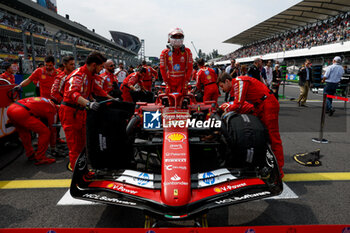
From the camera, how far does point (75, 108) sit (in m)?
3.37

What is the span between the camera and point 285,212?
2600 mm

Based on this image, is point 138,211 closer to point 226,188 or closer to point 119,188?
point 119,188

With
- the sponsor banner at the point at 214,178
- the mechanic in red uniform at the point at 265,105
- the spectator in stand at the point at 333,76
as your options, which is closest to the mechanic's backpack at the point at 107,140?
the sponsor banner at the point at 214,178

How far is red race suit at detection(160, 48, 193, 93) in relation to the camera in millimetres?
5188

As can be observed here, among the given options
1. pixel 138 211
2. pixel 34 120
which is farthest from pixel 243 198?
pixel 34 120

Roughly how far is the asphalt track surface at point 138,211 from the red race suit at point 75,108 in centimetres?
62

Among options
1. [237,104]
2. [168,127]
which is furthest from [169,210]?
[237,104]

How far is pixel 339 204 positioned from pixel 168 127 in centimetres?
221

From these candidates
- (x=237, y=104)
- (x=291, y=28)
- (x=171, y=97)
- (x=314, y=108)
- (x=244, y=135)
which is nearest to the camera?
(x=244, y=135)

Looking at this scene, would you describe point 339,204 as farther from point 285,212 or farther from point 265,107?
point 265,107

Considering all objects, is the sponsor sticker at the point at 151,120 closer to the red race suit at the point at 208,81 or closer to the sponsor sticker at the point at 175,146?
the sponsor sticker at the point at 175,146

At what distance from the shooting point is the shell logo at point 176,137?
2.56 meters

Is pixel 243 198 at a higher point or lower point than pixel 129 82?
lower

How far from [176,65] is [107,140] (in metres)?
3.10
